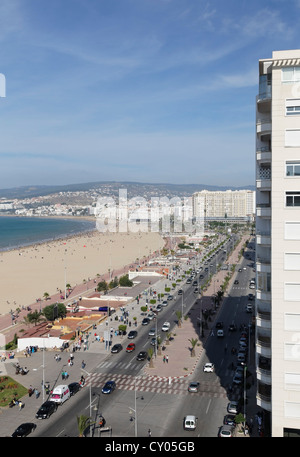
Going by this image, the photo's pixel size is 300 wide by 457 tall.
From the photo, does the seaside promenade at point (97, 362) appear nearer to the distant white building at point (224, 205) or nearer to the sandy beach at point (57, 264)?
the sandy beach at point (57, 264)

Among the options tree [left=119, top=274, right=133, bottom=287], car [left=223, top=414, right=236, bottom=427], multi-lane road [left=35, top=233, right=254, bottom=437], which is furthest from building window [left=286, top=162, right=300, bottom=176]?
tree [left=119, top=274, right=133, bottom=287]

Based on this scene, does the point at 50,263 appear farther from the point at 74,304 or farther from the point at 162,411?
the point at 162,411

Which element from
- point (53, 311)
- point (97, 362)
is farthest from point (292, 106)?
point (53, 311)

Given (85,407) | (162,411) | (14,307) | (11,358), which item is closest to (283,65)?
(162,411)

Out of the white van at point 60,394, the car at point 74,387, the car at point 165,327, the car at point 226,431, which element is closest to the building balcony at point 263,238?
the car at point 226,431

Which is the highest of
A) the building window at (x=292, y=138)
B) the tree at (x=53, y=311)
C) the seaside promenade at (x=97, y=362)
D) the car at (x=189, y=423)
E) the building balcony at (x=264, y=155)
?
the building window at (x=292, y=138)

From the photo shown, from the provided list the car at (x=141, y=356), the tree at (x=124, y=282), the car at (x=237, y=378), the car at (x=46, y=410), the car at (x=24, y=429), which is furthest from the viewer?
the tree at (x=124, y=282)
